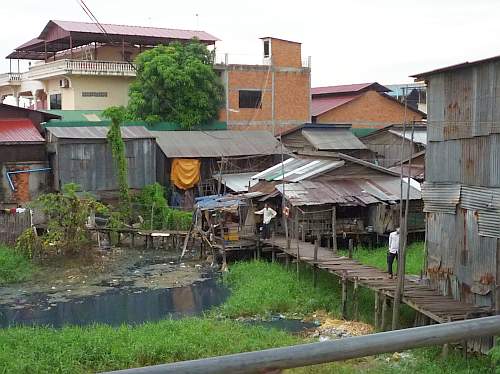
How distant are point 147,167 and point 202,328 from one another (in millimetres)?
15887

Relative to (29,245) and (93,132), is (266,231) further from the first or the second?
(93,132)

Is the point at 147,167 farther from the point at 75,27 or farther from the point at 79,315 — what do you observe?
the point at 79,315

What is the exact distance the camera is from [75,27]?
109ft

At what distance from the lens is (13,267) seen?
803 inches

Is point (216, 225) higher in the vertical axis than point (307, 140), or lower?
lower

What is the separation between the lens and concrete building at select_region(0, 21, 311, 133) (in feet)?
107

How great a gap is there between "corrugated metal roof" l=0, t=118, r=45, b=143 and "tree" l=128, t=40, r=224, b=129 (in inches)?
201

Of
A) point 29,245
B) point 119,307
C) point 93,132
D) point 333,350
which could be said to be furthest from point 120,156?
point 333,350

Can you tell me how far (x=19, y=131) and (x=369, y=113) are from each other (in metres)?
19.6

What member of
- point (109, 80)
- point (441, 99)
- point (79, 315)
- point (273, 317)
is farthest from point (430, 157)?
point (109, 80)

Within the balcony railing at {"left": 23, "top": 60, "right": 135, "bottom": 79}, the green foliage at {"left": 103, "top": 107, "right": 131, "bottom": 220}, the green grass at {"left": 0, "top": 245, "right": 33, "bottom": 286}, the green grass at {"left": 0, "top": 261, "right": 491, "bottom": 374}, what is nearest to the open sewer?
the green grass at {"left": 0, "top": 261, "right": 491, "bottom": 374}

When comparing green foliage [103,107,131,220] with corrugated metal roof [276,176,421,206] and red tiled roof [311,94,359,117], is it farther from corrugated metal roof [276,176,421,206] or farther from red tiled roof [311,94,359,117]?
red tiled roof [311,94,359,117]

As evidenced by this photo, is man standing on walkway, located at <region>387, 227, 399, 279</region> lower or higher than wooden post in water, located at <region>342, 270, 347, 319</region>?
higher

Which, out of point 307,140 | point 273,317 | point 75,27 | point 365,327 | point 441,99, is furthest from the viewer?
point 75,27
